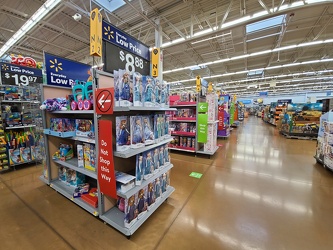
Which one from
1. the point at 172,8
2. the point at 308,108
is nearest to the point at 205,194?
the point at 172,8

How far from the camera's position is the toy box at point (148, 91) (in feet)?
5.39

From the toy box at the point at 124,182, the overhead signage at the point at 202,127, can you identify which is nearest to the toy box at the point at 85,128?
the toy box at the point at 124,182

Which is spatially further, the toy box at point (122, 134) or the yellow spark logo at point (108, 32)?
the yellow spark logo at point (108, 32)

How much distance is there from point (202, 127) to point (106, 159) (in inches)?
126

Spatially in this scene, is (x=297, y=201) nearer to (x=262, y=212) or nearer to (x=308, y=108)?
(x=262, y=212)

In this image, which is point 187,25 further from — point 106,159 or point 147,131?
point 106,159

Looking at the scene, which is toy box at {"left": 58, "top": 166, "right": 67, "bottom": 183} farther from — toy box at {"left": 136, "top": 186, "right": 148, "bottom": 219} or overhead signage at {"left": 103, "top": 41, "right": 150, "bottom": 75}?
overhead signage at {"left": 103, "top": 41, "right": 150, "bottom": 75}

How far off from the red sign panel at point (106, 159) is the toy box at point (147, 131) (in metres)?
0.43

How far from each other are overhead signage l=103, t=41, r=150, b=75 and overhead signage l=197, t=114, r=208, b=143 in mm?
2520

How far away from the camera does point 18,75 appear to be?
11.8 ft

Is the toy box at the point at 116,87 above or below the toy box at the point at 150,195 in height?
above

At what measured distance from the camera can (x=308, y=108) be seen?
9.45 metres

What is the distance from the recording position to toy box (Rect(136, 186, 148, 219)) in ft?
5.53

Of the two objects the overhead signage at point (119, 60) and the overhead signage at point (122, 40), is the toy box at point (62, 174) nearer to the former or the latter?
the overhead signage at point (119, 60)
